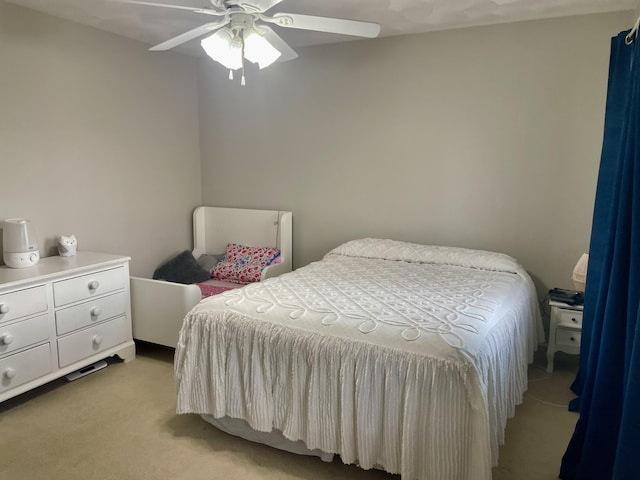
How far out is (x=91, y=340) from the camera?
10.1 ft

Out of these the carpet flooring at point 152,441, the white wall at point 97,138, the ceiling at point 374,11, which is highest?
the ceiling at point 374,11

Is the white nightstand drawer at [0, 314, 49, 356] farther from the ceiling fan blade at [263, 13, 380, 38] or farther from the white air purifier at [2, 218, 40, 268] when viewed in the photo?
the ceiling fan blade at [263, 13, 380, 38]

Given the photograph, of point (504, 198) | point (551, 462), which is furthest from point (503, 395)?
point (504, 198)

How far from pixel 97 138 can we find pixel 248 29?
179cm

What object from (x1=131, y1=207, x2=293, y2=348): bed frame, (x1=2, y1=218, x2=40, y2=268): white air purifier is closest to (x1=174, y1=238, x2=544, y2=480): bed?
(x1=131, y1=207, x2=293, y2=348): bed frame

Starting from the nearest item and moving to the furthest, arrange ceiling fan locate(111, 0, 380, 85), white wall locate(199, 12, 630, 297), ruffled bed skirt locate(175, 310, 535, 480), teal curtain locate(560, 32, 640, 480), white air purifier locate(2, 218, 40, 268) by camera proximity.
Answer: teal curtain locate(560, 32, 640, 480) → ruffled bed skirt locate(175, 310, 535, 480) → ceiling fan locate(111, 0, 380, 85) → white air purifier locate(2, 218, 40, 268) → white wall locate(199, 12, 630, 297)

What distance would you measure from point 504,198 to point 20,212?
332cm

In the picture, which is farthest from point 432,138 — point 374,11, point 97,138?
point 97,138

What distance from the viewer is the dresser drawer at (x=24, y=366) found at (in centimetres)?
259

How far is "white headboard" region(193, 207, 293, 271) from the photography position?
4.11 m

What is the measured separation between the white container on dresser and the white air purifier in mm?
56

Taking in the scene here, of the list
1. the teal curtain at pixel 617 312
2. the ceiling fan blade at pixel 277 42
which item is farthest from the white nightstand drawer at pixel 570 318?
the ceiling fan blade at pixel 277 42

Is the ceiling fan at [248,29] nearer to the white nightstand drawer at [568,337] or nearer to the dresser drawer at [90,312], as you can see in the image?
the dresser drawer at [90,312]

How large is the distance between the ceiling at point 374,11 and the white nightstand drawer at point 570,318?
1.89m
